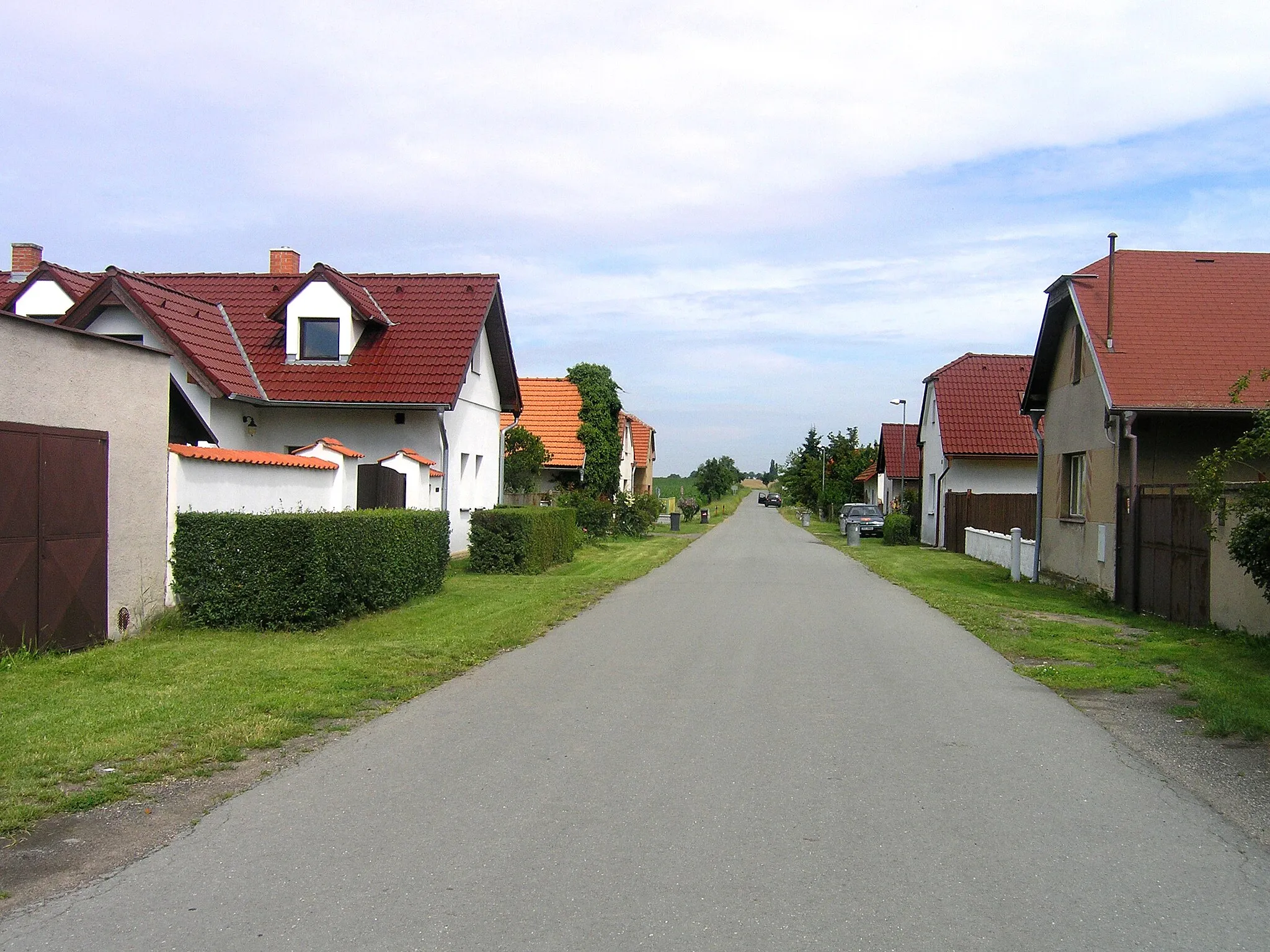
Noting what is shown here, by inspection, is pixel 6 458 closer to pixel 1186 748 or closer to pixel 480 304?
pixel 1186 748

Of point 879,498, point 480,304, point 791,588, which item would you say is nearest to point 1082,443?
point 791,588

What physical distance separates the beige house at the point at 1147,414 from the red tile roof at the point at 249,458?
453 inches

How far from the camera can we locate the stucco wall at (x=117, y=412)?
965 centimetres

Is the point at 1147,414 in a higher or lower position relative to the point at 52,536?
higher

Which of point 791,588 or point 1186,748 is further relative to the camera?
point 791,588

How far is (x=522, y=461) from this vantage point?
3148cm

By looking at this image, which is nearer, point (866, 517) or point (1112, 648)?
point (1112, 648)

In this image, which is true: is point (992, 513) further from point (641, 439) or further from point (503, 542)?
point (641, 439)

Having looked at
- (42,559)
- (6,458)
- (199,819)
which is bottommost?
(199,819)

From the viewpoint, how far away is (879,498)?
55531 millimetres

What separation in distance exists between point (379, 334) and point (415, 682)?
14701mm

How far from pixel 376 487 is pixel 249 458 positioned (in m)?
4.93

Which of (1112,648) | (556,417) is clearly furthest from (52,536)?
(556,417)

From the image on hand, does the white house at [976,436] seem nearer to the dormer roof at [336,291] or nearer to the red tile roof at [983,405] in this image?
the red tile roof at [983,405]
